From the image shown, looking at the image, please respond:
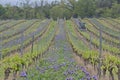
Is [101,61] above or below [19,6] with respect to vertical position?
above

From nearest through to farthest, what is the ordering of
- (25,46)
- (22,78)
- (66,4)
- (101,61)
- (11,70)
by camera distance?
(22,78) < (11,70) < (101,61) < (25,46) < (66,4)

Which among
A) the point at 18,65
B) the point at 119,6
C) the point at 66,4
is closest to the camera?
the point at 18,65

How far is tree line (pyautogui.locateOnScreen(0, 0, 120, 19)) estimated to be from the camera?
331ft

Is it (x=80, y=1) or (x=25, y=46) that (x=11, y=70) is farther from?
(x=80, y=1)

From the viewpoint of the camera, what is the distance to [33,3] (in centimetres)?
12875

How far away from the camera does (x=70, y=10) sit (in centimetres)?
11325

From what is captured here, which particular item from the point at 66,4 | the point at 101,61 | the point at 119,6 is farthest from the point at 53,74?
the point at 66,4

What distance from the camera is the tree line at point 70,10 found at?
101 meters

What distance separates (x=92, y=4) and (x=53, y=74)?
91.1m

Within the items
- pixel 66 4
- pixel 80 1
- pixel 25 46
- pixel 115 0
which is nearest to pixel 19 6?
pixel 66 4

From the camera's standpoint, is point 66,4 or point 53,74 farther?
point 66,4

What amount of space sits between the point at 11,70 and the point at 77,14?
91691mm

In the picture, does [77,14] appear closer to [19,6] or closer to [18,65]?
[19,6]

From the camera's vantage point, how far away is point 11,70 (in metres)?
13.4
